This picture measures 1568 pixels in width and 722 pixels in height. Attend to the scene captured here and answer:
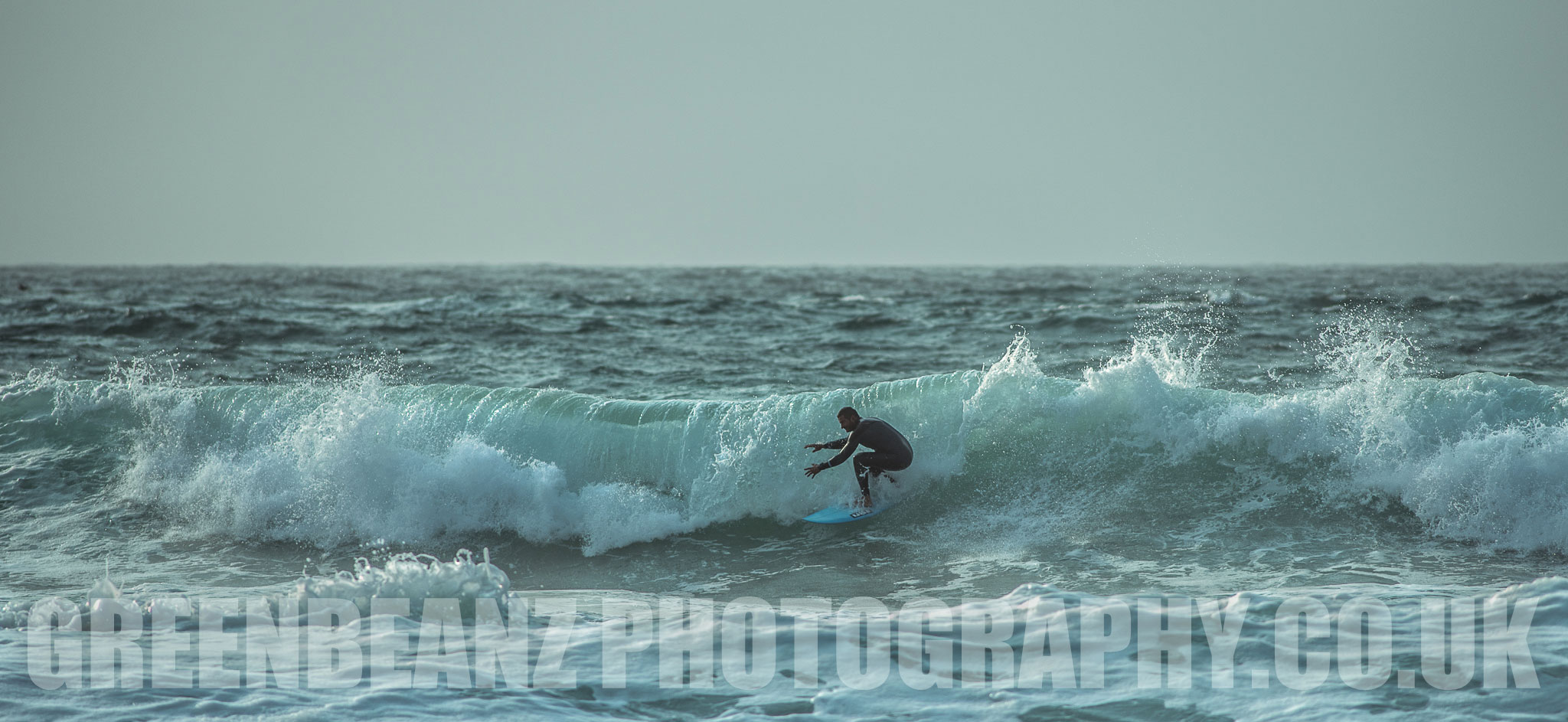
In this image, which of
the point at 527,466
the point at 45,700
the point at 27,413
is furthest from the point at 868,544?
the point at 27,413

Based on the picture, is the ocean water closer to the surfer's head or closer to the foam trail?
the foam trail

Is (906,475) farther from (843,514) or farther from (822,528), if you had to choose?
(822,528)

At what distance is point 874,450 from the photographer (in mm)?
9617

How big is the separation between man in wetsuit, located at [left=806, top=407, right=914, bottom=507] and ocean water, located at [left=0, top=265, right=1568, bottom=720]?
1.42ft

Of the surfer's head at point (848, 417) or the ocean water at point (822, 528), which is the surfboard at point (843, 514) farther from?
the surfer's head at point (848, 417)

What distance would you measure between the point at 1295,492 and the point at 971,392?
123 inches

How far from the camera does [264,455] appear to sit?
34.7 ft

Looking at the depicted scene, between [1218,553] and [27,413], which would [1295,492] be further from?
[27,413]

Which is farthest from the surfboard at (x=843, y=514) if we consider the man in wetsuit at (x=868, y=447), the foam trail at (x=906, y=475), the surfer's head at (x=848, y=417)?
the surfer's head at (x=848, y=417)

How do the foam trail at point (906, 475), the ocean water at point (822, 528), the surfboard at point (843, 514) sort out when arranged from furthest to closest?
the surfboard at point (843, 514) → the foam trail at point (906, 475) → the ocean water at point (822, 528)

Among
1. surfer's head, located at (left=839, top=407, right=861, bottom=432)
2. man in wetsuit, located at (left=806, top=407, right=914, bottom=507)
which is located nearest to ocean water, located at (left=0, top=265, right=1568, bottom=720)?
man in wetsuit, located at (left=806, top=407, right=914, bottom=507)

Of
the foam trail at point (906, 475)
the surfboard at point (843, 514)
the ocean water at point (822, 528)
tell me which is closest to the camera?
the ocean water at point (822, 528)

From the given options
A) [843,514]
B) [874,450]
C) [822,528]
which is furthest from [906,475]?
[822,528]

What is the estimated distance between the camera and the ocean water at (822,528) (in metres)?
5.11
